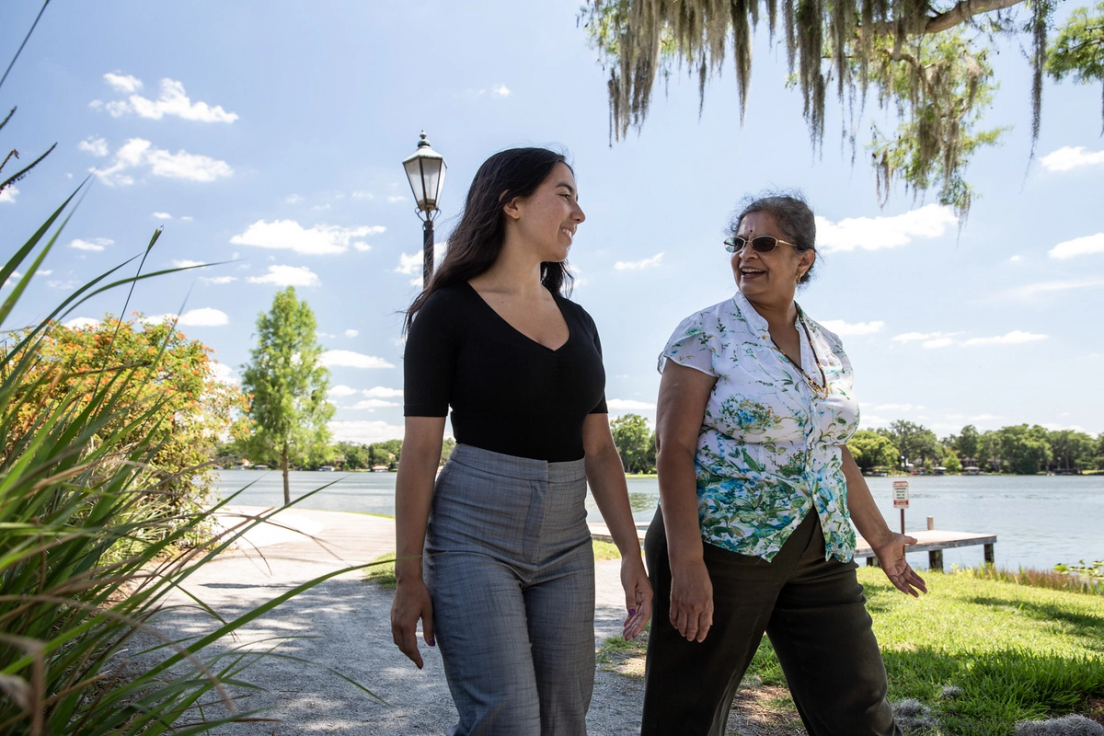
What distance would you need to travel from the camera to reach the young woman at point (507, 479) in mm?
2068

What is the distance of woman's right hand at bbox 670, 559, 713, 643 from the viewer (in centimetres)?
252

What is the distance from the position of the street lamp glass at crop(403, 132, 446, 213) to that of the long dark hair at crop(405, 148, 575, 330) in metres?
5.68

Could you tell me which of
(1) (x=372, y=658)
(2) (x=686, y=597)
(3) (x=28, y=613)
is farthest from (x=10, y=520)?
(1) (x=372, y=658)

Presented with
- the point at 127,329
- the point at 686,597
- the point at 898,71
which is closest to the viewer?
the point at 686,597

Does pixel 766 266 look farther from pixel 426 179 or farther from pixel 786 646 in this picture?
pixel 426 179

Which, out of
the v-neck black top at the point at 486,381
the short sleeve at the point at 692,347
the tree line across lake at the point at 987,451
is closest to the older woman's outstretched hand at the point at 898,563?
the short sleeve at the point at 692,347

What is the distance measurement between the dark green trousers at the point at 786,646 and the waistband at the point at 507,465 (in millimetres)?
624

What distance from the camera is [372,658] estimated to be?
5.39 m

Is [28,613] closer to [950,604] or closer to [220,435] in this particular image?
[950,604]

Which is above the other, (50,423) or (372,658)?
(50,423)

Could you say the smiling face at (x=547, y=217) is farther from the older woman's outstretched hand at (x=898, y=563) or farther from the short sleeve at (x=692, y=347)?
the older woman's outstretched hand at (x=898, y=563)

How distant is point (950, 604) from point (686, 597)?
7363 mm

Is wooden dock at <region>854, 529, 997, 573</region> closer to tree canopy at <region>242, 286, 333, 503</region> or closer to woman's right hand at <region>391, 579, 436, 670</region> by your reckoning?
woman's right hand at <region>391, 579, 436, 670</region>

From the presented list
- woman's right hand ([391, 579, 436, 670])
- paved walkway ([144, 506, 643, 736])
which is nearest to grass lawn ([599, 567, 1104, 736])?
paved walkway ([144, 506, 643, 736])
